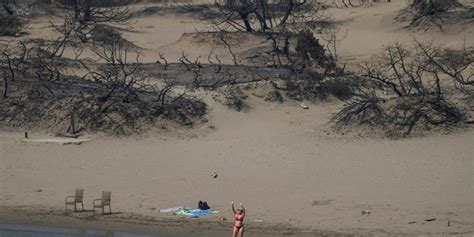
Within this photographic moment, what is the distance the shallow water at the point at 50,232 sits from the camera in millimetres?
18078

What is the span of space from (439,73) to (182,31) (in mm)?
13378

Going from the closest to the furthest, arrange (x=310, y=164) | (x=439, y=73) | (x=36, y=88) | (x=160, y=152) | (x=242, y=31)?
(x=310, y=164)
(x=160, y=152)
(x=36, y=88)
(x=439, y=73)
(x=242, y=31)

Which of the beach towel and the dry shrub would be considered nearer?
the beach towel

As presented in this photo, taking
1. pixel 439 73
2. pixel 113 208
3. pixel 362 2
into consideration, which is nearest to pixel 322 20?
pixel 362 2

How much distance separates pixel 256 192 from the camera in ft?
64.4

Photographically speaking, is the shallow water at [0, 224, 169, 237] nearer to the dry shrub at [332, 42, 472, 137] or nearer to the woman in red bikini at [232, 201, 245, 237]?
the woman in red bikini at [232, 201, 245, 237]

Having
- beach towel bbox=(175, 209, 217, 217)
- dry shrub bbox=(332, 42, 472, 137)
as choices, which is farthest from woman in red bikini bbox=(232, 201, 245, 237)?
dry shrub bbox=(332, 42, 472, 137)

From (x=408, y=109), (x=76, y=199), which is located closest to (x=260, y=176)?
(x=76, y=199)

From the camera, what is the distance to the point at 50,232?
60.4 feet

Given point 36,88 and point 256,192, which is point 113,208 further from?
point 36,88

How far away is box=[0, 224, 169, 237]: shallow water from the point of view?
18.1m

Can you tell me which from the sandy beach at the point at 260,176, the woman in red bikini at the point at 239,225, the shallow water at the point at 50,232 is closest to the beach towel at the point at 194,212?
the sandy beach at the point at 260,176

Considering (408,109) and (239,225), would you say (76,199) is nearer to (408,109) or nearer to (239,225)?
(239,225)

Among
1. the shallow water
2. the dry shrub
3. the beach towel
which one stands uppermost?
the dry shrub
